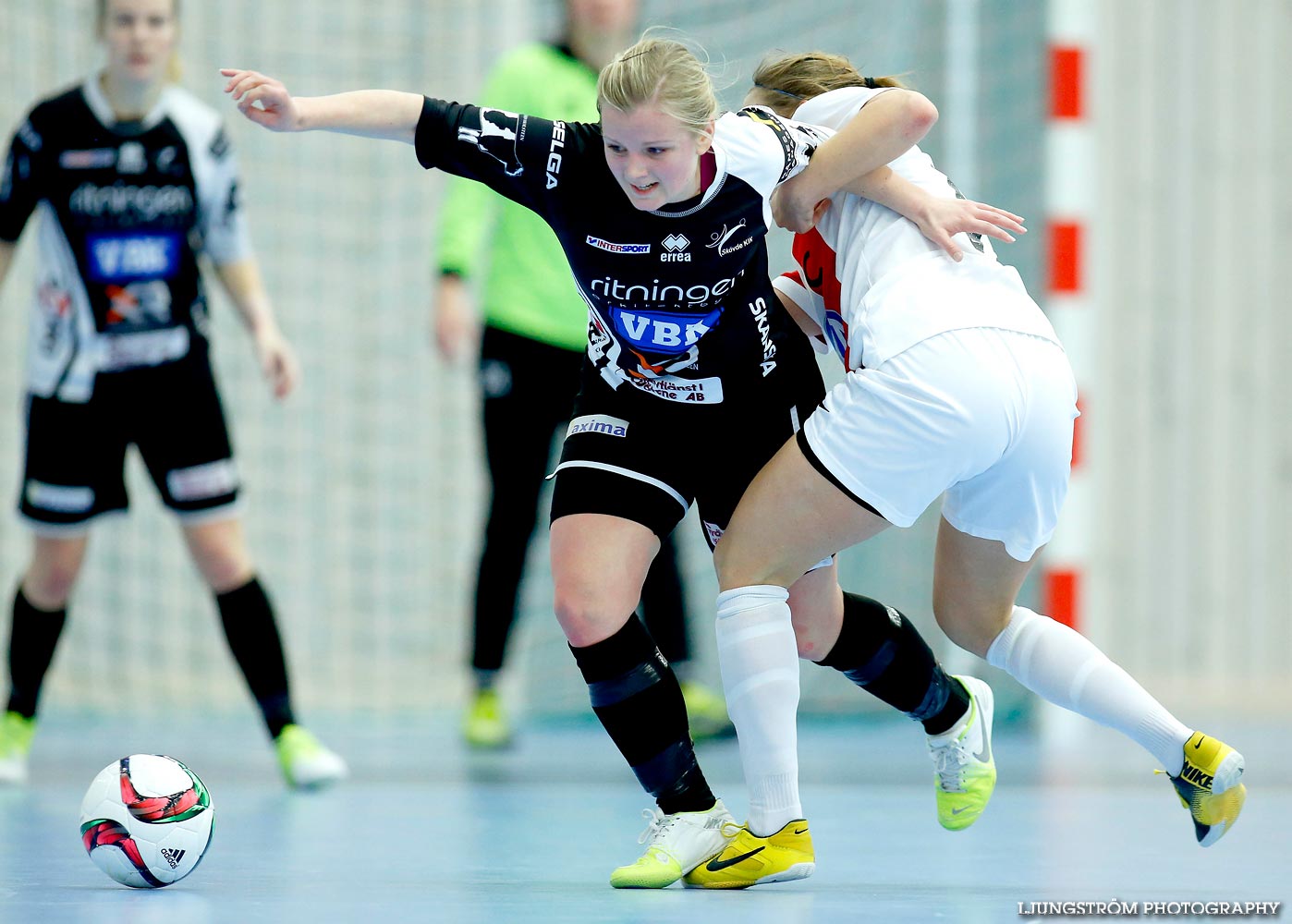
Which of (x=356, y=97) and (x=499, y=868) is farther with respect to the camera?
(x=499, y=868)

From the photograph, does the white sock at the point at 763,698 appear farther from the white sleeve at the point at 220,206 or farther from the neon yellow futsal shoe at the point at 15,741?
the neon yellow futsal shoe at the point at 15,741

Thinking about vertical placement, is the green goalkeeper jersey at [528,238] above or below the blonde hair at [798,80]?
below

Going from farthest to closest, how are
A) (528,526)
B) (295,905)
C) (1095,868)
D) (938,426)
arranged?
(528,526) < (1095,868) < (938,426) < (295,905)

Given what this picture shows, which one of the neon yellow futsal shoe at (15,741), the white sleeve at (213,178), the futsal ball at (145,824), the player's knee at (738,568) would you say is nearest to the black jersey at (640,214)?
the player's knee at (738,568)

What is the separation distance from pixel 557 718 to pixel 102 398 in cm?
239

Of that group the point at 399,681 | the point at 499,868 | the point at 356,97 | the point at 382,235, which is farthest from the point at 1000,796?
the point at 382,235

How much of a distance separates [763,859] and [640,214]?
1.02m

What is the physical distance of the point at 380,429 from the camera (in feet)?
20.6

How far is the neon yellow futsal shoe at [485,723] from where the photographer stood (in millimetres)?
4711

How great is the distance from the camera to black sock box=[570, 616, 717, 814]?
2.64 metres

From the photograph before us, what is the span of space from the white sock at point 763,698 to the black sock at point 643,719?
14cm

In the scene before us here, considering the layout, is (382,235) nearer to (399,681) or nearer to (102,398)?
(399,681)

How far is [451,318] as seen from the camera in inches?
181

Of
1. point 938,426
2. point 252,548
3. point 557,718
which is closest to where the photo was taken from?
point 938,426
